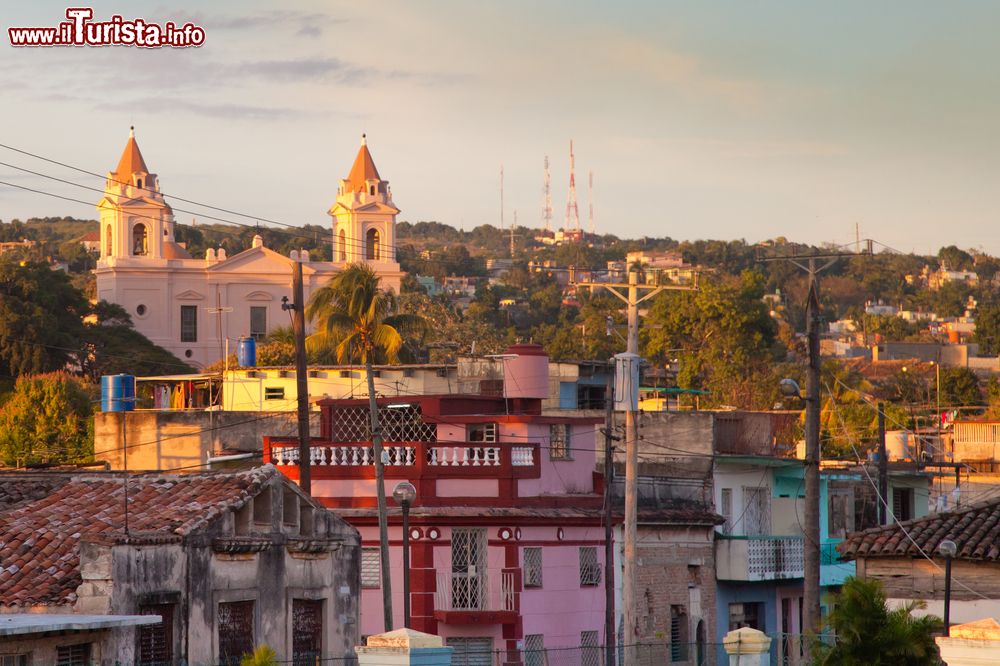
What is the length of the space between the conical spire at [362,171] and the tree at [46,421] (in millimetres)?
68970

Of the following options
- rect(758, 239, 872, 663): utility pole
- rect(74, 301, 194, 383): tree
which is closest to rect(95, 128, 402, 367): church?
rect(74, 301, 194, 383): tree

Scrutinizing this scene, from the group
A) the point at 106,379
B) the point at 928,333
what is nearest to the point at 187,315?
the point at 928,333

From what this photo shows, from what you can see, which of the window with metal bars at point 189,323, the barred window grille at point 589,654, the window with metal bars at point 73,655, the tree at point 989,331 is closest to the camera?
the window with metal bars at point 73,655

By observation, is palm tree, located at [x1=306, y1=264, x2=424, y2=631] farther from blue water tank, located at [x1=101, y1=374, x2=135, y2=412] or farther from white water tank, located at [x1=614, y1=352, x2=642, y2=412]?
white water tank, located at [x1=614, y1=352, x2=642, y2=412]

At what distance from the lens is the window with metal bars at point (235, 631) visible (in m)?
24.4

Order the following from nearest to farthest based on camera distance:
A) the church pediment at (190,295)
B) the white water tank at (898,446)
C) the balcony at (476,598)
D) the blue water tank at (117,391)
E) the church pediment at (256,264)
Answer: the balcony at (476,598)
the blue water tank at (117,391)
the white water tank at (898,446)
the church pediment at (256,264)
the church pediment at (190,295)

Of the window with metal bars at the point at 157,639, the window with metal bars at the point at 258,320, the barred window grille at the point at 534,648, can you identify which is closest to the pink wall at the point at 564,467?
the barred window grille at the point at 534,648

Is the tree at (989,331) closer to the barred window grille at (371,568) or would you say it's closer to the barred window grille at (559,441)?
the barred window grille at (559,441)

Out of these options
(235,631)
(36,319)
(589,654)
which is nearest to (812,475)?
(589,654)

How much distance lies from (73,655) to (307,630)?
633 cm

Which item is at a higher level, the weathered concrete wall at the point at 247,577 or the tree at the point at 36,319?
the tree at the point at 36,319

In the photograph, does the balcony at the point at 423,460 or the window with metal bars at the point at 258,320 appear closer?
the balcony at the point at 423,460

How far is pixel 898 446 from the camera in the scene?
58.1 m

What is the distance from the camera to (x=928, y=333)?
172m
